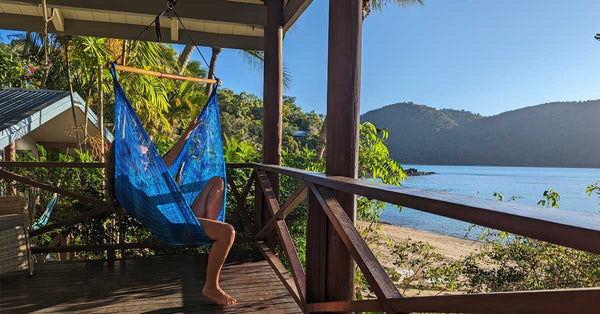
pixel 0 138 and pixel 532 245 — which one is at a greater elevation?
pixel 0 138

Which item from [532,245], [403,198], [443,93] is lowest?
[532,245]

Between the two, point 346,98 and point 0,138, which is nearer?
point 346,98

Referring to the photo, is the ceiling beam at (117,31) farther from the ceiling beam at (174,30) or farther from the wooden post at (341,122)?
the wooden post at (341,122)

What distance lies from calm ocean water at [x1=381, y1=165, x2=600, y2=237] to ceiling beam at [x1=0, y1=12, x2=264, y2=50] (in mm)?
18182

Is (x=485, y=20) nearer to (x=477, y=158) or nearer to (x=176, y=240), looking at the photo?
(x=477, y=158)

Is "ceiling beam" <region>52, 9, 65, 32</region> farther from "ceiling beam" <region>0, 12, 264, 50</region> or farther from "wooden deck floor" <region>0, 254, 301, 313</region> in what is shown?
"wooden deck floor" <region>0, 254, 301, 313</region>

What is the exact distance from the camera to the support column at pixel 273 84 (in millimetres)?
3018

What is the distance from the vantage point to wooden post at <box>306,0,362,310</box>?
1.59 metres

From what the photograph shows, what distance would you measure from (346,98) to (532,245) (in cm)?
329

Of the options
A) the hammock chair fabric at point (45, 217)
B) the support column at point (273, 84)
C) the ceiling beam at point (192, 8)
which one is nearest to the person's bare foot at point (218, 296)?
the support column at point (273, 84)

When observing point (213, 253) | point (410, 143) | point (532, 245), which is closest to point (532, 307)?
point (213, 253)

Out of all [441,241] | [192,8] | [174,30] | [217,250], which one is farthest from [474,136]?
[217,250]

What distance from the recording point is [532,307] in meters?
0.64

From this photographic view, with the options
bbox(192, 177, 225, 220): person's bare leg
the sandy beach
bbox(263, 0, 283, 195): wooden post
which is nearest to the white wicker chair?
bbox(192, 177, 225, 220): person's bare leg
